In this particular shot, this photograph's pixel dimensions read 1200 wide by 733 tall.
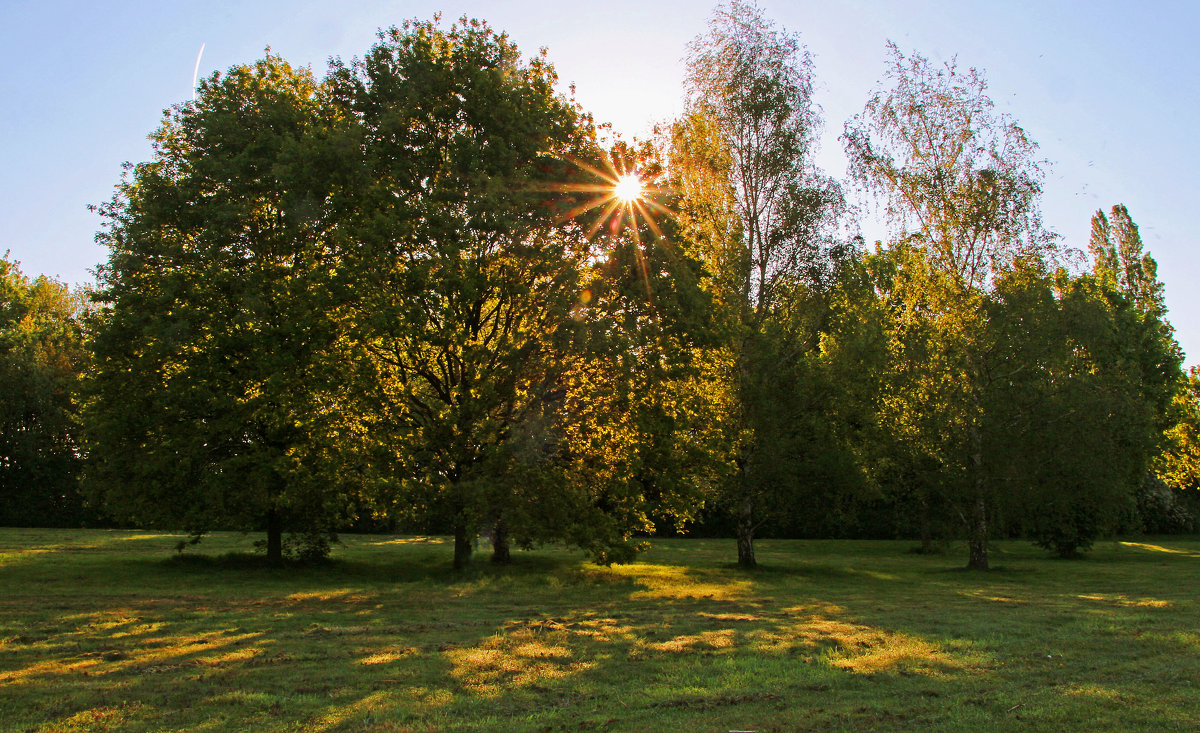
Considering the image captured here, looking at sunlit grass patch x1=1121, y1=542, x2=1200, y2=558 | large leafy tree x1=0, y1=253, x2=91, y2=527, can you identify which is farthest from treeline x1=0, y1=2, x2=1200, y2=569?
large leafy tree x1=0, y1=253, x2=91, y2=527

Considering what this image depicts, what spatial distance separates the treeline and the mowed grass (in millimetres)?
2872

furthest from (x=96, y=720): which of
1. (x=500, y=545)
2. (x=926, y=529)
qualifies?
(x=926, y=529)

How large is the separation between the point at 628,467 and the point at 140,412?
44.3ft

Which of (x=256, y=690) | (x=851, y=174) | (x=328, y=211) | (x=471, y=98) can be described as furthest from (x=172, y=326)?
(x=851, y=174)

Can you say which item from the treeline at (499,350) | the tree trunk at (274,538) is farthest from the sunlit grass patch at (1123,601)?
the tree trunk at (274,538)

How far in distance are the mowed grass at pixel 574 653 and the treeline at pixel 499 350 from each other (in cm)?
287

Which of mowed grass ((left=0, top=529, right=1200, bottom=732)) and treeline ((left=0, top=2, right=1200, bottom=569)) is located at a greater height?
treeline ((left=0, top=2, right=1200, bottom=569))

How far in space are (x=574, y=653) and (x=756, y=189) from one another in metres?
22.9

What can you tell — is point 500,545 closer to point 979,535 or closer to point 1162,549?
point 979,535

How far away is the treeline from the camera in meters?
21.2

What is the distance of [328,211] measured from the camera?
73.8 ft

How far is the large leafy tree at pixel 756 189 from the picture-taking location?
28578 mm

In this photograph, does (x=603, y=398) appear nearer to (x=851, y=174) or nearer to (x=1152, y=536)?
(x=851, y=174)

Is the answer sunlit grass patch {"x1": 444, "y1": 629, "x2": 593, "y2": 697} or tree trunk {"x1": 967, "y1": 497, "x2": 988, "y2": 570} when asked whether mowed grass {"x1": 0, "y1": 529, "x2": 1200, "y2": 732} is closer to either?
sunlit grass patch {"x1": 444, "y1": 629, "x2": 593, "y2": 697}
